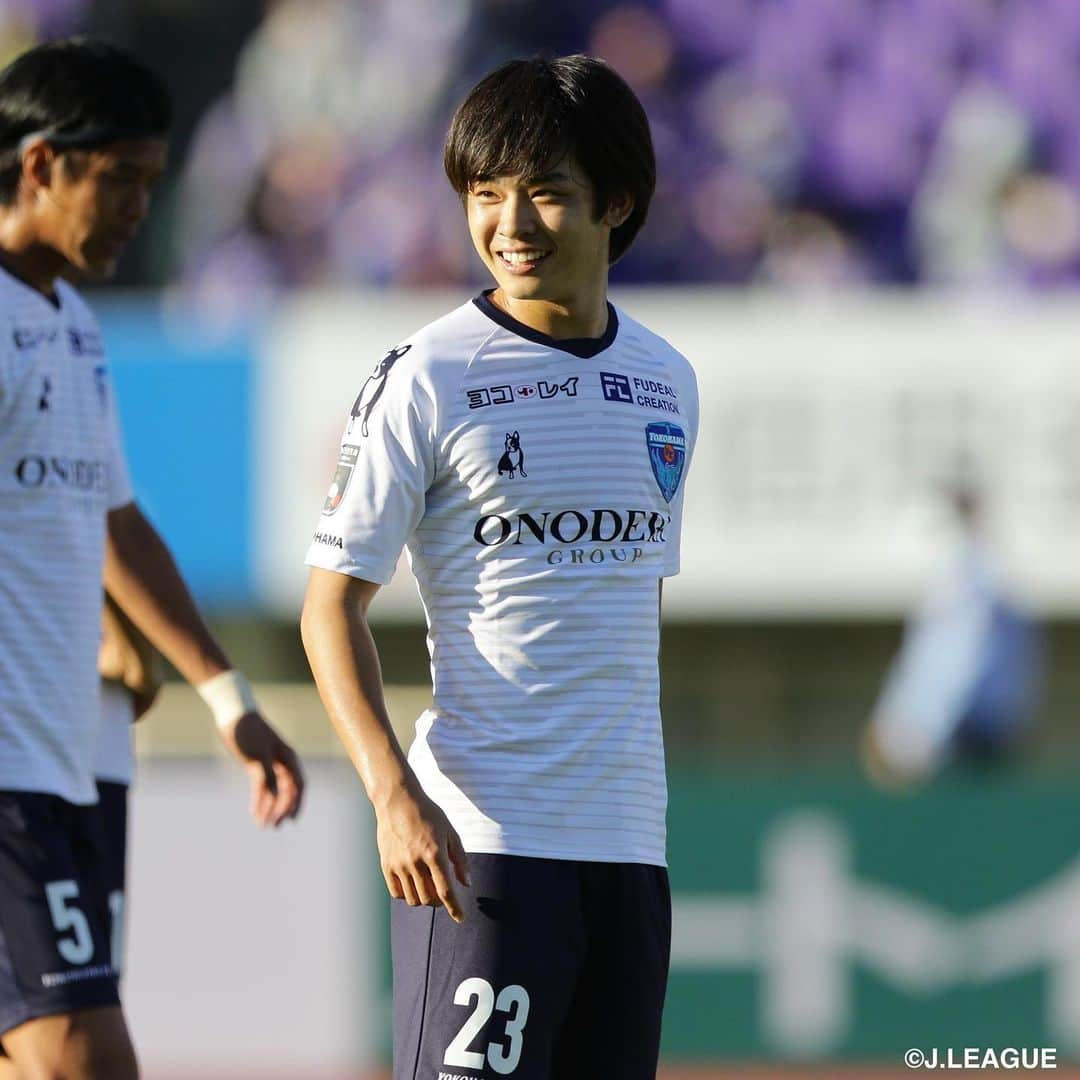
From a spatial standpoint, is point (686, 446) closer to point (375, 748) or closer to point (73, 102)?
point (375, 748)

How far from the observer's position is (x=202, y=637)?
423 centimetres

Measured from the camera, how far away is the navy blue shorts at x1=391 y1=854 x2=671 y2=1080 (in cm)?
320

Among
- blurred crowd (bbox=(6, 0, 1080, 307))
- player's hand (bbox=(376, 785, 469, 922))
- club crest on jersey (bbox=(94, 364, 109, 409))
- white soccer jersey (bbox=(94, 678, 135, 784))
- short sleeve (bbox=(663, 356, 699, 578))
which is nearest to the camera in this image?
player's hand (bbox=(376, 785, 469, 922))

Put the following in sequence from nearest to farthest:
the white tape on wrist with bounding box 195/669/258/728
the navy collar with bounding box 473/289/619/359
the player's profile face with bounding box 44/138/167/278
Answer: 1. the navy collar with bounding box 473/289/619/359
2. the player's profile face with bounding box 44/138/167/278
3. the white tape on wrist with bounding box 195/669/258/728

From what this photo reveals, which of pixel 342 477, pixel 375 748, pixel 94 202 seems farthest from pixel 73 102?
pixel 375 748

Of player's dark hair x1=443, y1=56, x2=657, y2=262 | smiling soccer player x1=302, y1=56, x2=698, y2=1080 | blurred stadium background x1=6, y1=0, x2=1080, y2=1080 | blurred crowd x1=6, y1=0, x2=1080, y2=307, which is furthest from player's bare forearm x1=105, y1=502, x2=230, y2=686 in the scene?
blurred crowd x1=6, y1=0, x2=1080, y2=307

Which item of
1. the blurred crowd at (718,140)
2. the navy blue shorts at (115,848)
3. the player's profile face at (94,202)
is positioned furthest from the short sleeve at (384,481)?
the blurred crowd at (718,140)

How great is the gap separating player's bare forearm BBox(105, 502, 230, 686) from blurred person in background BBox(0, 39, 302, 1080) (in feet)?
0.48

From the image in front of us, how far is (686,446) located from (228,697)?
116cm

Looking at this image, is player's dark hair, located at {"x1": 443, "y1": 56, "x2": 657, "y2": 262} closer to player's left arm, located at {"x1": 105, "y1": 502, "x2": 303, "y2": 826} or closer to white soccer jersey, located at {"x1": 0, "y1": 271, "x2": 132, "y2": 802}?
white soccer jersey, located at {"x1": 0, "y1": 271, "x2": 132, "y2": 802}

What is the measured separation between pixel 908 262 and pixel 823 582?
214cm

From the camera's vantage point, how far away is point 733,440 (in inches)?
439

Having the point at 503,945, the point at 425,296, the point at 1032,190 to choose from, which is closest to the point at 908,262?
the point at 1032,190

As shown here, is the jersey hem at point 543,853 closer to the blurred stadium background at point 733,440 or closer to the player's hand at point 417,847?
the player's hand at point 417,847
